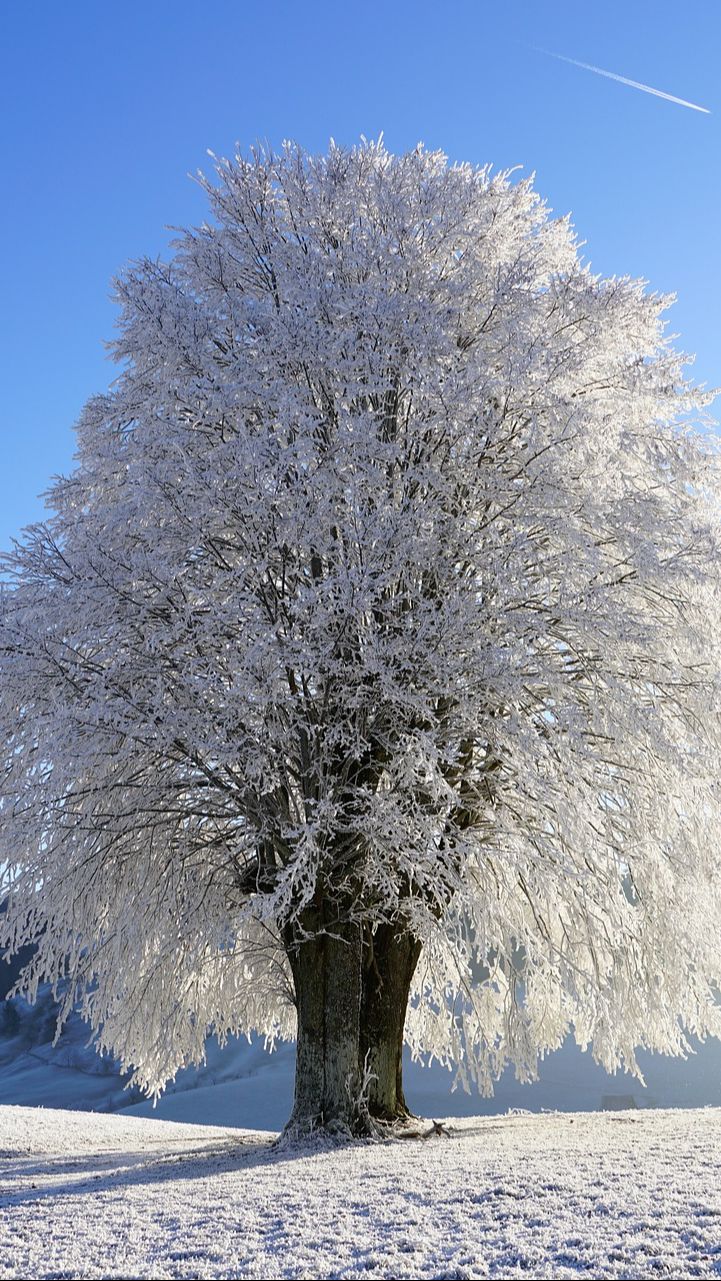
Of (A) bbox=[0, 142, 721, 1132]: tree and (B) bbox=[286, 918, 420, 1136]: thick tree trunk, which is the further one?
(B) bbox=[286, 918, 420, 1136]: thick tree trunk

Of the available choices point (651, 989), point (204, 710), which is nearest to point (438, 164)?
point (204, 710)

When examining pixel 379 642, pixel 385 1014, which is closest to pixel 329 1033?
pixel 385 1014


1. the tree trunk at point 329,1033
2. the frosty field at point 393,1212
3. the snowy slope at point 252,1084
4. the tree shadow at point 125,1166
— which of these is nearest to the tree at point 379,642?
the tree trunk at point 329,1033

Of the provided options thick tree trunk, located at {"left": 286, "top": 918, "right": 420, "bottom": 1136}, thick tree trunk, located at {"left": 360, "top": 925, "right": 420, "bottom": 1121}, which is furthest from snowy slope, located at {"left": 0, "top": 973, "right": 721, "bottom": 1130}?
thick tree trunk, located at {"left": 286, "top": 918, "right": 420, "bottom": 1136}

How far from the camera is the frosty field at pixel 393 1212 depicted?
505 centimetres

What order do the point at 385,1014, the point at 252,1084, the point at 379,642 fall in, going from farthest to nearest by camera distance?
1. the point at 252,1084
2. the point at 385,1014
3. the point at 379,642

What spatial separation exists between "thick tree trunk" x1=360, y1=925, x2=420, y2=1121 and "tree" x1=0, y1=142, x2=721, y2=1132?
36 millimetres

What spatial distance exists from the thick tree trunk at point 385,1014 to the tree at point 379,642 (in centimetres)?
4

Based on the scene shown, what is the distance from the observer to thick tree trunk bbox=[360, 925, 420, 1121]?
1105cm

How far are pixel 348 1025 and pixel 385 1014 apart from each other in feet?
3.44

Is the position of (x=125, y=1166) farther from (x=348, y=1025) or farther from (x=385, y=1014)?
(x=385, y=1014)

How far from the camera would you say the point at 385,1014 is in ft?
37.5

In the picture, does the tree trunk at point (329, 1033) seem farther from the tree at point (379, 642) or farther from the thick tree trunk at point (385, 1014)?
the thick tree trunk at point (385, 1014)

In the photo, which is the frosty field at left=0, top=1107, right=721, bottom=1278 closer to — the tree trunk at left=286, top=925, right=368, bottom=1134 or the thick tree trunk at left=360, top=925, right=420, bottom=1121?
the tree trunk at left=286, top=925, right=368, bottom=1134
